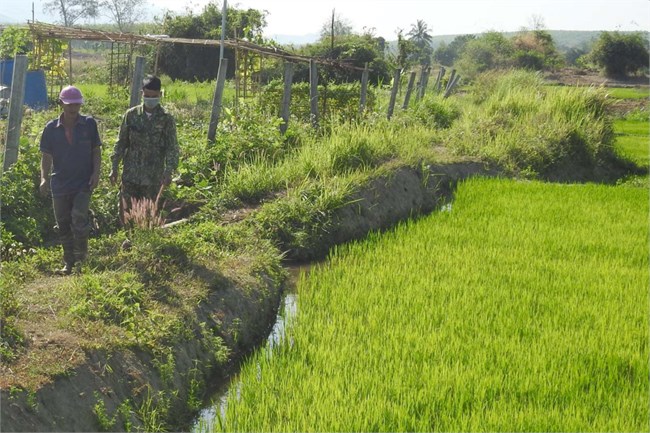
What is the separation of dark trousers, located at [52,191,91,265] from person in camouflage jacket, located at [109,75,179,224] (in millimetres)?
479

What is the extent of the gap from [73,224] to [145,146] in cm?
96

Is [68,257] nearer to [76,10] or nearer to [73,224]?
[73,224]

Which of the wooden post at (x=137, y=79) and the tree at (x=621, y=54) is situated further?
the tree at (x=621, y=54)

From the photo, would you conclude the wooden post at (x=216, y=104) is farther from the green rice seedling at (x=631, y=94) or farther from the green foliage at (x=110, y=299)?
the green rice seedling at (x=631, y=94)

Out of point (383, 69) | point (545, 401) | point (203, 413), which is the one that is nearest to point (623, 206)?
point (545, 401)

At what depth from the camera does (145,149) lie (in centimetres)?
691

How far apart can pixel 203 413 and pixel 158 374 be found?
35 cm

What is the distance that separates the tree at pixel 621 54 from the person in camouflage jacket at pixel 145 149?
4151 centimetres

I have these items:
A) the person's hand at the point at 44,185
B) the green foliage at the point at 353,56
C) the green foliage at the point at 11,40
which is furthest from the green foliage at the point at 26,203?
the green foliage at the point at 353,56

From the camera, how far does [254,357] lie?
18.1 ft

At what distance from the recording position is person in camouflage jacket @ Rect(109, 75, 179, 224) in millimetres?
6859

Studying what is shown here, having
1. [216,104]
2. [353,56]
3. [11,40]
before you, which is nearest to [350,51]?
[353,56]

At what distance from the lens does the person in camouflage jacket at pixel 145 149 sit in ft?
22.5

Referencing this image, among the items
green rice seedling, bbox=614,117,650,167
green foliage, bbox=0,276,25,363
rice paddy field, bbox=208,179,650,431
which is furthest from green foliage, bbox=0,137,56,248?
green rice seedling, bbox=614,117,650,167
